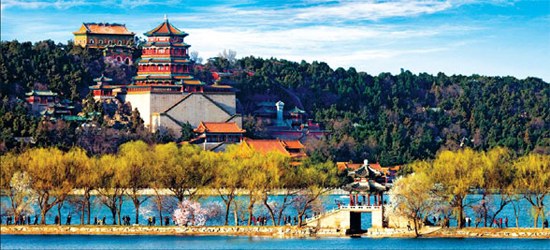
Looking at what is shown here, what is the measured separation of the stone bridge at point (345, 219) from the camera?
75500 mm

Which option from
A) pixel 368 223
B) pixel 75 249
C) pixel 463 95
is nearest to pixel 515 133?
pixel 463 95

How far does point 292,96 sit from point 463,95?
21.7m

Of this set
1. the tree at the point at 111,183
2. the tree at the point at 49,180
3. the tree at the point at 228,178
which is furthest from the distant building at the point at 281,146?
the tree at the point at 49,180

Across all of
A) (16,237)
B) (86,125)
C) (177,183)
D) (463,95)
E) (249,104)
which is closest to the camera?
(16,237)

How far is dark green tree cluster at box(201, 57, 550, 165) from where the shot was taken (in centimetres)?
15000

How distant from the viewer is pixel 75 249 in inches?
2653

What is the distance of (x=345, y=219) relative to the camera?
75.7 meters

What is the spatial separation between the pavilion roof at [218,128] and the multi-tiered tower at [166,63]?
4.87 m

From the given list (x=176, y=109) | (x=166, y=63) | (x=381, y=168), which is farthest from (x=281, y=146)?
(x=166, y=63)

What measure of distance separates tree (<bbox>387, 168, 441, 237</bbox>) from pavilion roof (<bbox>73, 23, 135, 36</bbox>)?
278 ft

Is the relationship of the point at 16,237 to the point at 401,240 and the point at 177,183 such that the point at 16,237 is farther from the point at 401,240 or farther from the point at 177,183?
the point at 401,240

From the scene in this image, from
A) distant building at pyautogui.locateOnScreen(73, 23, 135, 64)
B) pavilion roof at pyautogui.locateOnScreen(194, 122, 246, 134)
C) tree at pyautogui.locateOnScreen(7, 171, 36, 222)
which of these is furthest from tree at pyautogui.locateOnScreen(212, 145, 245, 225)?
distant building at pyautogui.locateOnScreen(73, 23, 135, 64)

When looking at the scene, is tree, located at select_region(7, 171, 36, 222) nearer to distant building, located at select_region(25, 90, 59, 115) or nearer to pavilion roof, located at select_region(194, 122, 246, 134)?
pavilion roof, located at select_region(194, 122, 246, 134)

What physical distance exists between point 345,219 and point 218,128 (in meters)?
62.7
